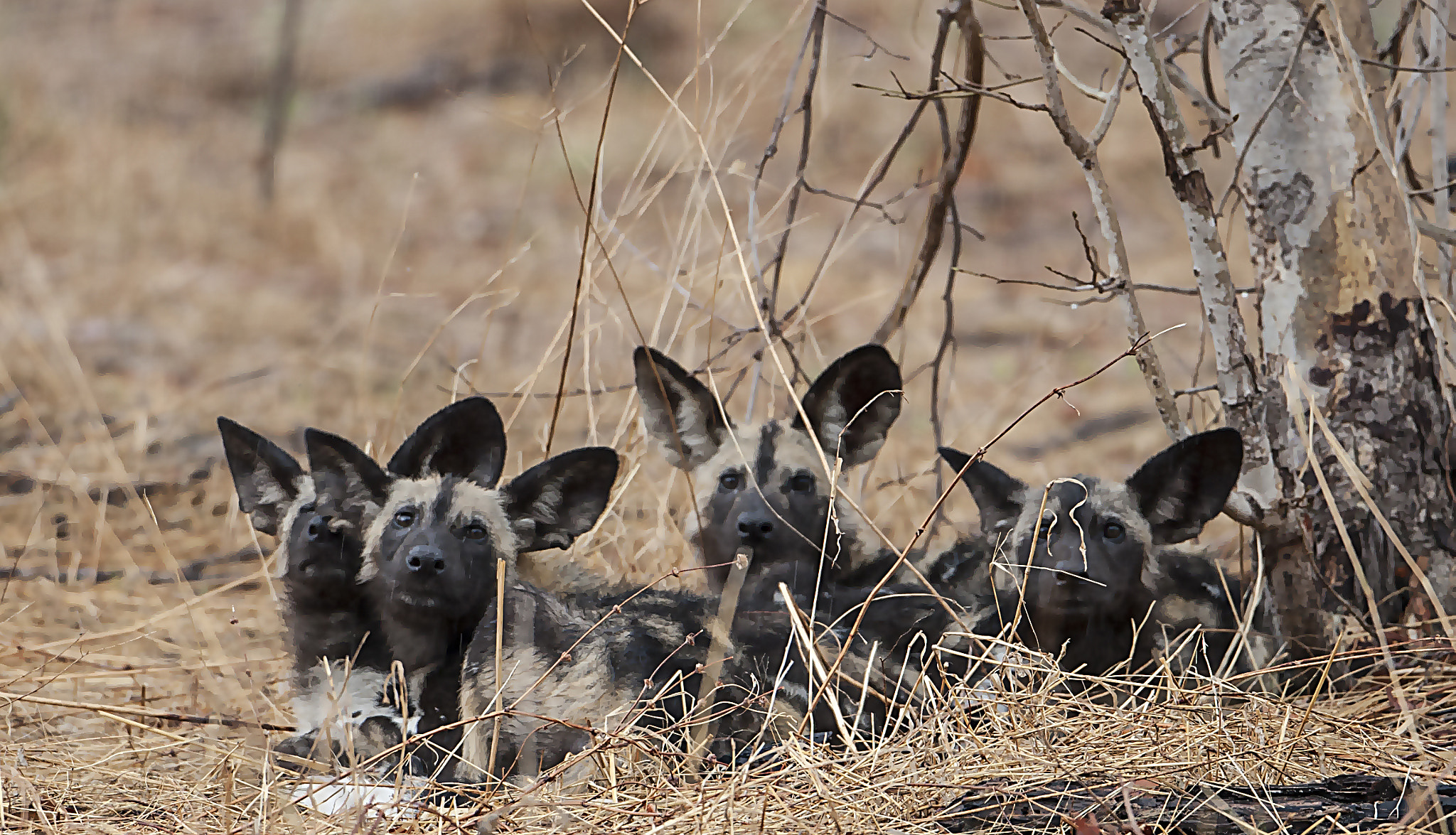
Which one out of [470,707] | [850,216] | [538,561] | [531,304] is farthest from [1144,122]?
[470,707]

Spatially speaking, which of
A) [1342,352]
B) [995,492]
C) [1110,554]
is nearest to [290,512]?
[995,492]

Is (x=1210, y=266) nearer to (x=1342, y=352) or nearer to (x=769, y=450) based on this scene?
(x=1342, y=352)

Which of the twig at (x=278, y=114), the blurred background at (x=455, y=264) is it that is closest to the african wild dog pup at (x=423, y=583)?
the blurred background at (x=455, y=264)

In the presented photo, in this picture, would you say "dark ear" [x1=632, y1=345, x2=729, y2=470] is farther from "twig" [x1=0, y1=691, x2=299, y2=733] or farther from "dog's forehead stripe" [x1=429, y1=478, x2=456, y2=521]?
"twig" [x1=0, y1=691, x2=299, y2=733]

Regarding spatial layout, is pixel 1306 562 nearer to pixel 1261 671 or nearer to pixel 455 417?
pixel 1261 671

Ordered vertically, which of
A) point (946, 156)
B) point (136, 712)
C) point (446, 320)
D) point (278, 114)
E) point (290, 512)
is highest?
point (278, 114)

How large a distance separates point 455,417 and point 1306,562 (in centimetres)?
223

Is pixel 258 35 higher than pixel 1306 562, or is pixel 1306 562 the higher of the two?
pixel 258 35

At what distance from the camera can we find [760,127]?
11.8 meters

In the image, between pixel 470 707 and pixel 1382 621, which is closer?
pixel 470 707

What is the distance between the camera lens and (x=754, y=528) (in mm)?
3533

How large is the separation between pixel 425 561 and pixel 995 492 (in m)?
1.46

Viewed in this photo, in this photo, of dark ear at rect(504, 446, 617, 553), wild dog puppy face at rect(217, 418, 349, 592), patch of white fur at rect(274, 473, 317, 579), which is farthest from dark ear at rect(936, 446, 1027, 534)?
patch of white fur at rect(274, 473, 317, 579)

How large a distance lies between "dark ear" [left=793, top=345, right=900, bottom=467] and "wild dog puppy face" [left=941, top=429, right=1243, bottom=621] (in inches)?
15.3
